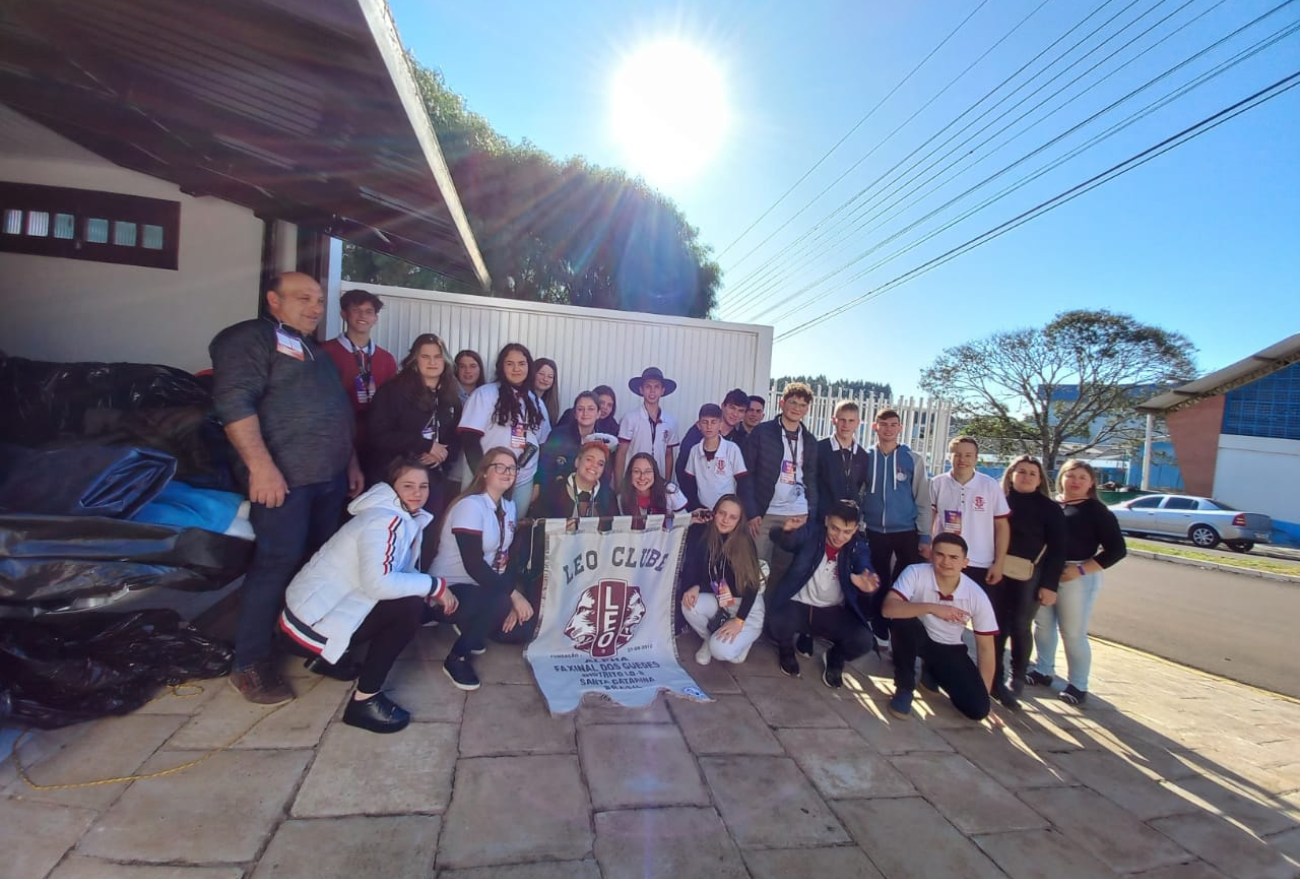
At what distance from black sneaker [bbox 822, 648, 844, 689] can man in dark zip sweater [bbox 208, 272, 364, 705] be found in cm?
299

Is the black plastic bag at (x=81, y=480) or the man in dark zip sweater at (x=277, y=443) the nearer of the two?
the black plastic bag at (x=81, y=480)

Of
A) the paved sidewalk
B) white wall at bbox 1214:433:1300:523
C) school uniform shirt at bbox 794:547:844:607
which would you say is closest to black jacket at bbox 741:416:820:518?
school uniform shirt at bbox 794:547:844:607

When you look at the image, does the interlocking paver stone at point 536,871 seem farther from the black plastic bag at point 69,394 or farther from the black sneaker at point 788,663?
the black plastic bag at point 69,394

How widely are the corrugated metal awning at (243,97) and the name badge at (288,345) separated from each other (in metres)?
1.17

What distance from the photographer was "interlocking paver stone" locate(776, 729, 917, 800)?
264cm

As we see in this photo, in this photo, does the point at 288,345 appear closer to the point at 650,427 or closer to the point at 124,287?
the point at 650,427

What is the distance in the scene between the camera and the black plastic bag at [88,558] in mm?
2193

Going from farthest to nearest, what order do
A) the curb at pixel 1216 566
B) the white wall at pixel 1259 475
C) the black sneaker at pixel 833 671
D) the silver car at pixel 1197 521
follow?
the white wall at pixel 1259 475, the silver car at pixel 1197 521, the curb at pixel 1216 566, the black sneaker at pixel 833 671

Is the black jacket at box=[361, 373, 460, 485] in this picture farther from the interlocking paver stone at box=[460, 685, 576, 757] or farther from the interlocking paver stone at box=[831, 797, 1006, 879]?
the interlocking paver stone at box=[831, 797, 1006, 879]

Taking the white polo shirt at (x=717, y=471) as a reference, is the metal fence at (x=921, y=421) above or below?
above

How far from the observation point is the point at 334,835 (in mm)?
2020

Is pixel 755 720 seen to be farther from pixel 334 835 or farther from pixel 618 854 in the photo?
pixel 334 835

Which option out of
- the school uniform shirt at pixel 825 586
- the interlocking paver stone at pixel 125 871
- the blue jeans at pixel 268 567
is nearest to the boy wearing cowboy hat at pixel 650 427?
the school uniform shirt at pixel 825 586

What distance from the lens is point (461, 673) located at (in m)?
3.13
